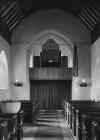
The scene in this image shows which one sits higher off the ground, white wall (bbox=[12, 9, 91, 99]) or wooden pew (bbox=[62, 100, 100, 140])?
white wall (bbox=[12, 9, 91, 99])

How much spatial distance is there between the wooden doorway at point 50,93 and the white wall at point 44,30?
4.50ft

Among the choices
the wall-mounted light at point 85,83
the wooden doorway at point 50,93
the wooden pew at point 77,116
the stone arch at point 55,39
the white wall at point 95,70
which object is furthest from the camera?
the wooden doorway at point 50,93

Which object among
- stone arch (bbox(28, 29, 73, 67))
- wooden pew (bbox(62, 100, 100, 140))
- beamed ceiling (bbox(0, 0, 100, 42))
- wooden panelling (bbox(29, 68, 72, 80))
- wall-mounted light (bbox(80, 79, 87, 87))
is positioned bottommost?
wooden pew (bbox(62, 100, 100, 140))

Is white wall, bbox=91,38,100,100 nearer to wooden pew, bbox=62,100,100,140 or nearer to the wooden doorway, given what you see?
the wooden doorway

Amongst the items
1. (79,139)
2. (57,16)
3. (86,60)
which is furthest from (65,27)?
(79,139)

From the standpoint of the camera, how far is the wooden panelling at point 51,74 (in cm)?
2223

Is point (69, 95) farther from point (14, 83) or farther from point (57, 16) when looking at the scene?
point (57, 16)

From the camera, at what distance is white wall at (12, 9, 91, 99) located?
21750mm

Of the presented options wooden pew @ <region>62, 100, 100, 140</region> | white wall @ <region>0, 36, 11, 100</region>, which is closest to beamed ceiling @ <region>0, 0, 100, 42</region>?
white wall @ <region>0, 36, 11, 100</region>

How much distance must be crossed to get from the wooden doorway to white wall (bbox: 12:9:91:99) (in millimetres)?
1373

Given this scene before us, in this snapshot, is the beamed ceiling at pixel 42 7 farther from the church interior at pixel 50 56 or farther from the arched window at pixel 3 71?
the arched window at pixel 3 71

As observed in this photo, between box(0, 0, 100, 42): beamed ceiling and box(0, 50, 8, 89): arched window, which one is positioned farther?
box(0, 50, 8, 89): arched window

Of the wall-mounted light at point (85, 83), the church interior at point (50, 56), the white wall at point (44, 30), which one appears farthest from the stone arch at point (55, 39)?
the wall-mounted light at point (85, 83)

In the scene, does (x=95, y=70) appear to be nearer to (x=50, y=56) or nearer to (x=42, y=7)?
(x=50, y=56)
